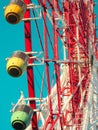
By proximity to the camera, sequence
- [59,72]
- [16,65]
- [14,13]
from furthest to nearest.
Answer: [59,72]
[14,13]
[16,65]

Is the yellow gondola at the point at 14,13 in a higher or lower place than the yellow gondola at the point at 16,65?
higher

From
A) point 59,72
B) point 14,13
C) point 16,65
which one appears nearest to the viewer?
point 16,65

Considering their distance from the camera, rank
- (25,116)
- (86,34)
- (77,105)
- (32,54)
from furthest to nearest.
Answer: (86,34)
(77,105)
(32,54)
(25,116)

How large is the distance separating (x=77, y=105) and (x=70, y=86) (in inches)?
41.9

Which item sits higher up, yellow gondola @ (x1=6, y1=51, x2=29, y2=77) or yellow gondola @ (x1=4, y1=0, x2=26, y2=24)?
yellow gondola @ (x1=4, y1=0, x2=26, y2=24)

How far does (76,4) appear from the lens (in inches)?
1240

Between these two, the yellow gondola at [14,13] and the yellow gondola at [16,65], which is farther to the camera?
the yellow gondola at [14,13]

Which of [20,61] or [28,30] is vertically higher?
[28,30]

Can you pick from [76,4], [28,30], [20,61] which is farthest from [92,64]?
[20,61]

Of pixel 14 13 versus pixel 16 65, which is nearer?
pixel 16 65

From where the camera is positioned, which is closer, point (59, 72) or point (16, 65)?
point (16, 65)

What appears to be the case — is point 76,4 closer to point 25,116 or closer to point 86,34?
point 86,34

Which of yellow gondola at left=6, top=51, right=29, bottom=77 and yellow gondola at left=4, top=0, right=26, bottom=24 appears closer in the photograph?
yellow gondola at left=6, top=51, right=29, bottom=77

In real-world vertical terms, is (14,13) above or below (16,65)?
above
